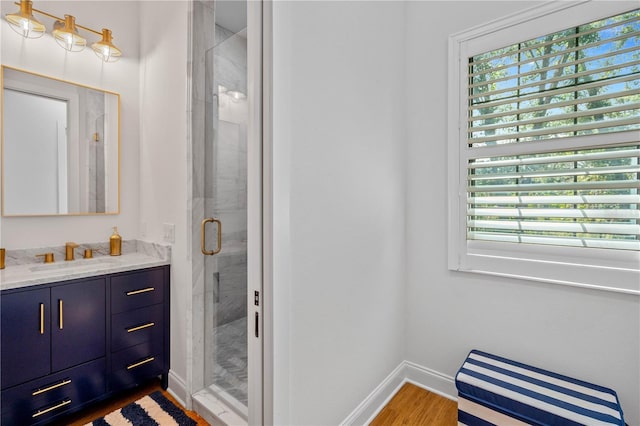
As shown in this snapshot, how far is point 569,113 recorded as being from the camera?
151 centimetres

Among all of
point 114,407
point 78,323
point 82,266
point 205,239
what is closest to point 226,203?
point 205,239

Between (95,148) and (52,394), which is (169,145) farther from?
(52,394)

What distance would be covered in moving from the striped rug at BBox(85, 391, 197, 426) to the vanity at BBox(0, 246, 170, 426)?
0.13m

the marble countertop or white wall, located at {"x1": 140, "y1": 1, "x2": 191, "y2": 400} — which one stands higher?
white wall, located at {"x1": 140, "y1": 1, "x2": 191, "y2": 400}

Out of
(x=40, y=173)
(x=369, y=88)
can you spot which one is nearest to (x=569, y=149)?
(x=369, y=88)

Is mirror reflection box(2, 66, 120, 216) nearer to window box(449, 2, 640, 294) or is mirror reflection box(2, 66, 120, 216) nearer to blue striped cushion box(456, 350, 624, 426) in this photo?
window box(449, 2, 640, 294)

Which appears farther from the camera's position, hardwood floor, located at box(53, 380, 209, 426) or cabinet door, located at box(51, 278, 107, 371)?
hardwood floor, located at box(53, 380, 209, 426)

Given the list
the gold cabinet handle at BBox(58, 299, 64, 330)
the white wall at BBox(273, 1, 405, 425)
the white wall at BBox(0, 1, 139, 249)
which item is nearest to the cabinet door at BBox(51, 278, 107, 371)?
the gold cabinet handle at BBox(58, 299, 64, 330)

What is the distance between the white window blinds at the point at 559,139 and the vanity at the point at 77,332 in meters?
2.16

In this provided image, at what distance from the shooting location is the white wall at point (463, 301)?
4.68 ft

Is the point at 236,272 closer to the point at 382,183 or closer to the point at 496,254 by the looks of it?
the point at 382,183

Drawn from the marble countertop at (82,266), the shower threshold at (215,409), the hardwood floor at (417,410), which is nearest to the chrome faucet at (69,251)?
the marble countertop at (82,266)

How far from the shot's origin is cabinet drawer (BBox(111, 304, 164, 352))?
1.83 m

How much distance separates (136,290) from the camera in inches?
74.3
